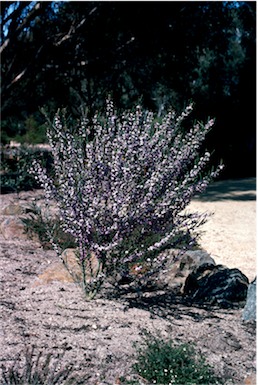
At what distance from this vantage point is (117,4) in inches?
535

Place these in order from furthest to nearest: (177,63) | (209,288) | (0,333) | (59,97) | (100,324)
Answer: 1. (59,97)
2. (177,63)
3. (209,288)
4. (100,324)
5. (0,333)

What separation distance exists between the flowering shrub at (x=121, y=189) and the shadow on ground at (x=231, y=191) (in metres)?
9.43

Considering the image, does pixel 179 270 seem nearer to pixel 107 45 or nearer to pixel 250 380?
pixel 250 380

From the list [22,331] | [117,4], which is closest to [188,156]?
[22,331]

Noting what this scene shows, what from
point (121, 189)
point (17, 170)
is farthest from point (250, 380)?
point (17, 170)

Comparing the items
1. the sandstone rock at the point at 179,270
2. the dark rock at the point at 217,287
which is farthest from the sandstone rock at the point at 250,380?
the sandstone rock at the point at 179,270

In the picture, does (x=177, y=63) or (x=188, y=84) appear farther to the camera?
(x=188, y=84)

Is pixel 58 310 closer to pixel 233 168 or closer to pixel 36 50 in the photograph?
pixel 36 50

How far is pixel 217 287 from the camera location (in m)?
5.85

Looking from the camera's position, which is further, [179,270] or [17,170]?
[17,170]

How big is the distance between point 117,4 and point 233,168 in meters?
9.17

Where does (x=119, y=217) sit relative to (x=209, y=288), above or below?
above

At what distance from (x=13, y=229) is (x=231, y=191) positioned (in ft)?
32.5

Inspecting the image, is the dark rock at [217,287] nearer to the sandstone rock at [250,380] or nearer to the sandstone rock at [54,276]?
the sandstone rock at [54,276]
